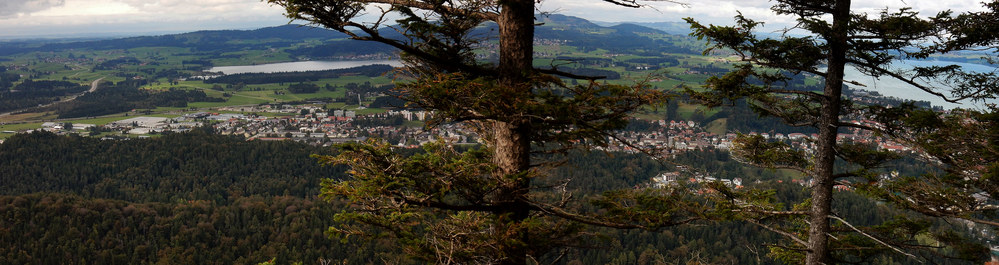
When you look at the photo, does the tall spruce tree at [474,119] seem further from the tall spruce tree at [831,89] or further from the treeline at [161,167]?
the treeline at [161,167]

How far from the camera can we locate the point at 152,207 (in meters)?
72.2

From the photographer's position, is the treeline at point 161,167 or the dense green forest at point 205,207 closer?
the dense green forest at point 205,207

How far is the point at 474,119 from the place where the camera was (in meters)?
7.60

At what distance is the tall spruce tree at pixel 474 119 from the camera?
6785mm

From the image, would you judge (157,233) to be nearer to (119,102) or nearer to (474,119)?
(474,119)

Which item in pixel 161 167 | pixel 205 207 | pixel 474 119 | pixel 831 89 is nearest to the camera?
pixel 474 119

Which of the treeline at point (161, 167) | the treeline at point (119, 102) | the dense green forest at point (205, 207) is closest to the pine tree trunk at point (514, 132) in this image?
the dense green forest at point (205, 207)

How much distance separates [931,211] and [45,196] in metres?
86.5

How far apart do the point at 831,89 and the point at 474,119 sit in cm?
557

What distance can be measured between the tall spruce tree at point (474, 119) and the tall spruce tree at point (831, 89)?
260 cm

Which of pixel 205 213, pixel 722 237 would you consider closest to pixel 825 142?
pixel 722 237

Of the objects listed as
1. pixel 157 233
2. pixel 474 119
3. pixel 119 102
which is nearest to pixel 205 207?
pixel 157 233

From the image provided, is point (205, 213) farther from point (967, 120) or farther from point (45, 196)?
point (967, 120)

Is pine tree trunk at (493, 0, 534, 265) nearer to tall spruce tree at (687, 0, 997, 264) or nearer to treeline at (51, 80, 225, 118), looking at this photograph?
tall spruce tree at (687, 0, 997, 264)
